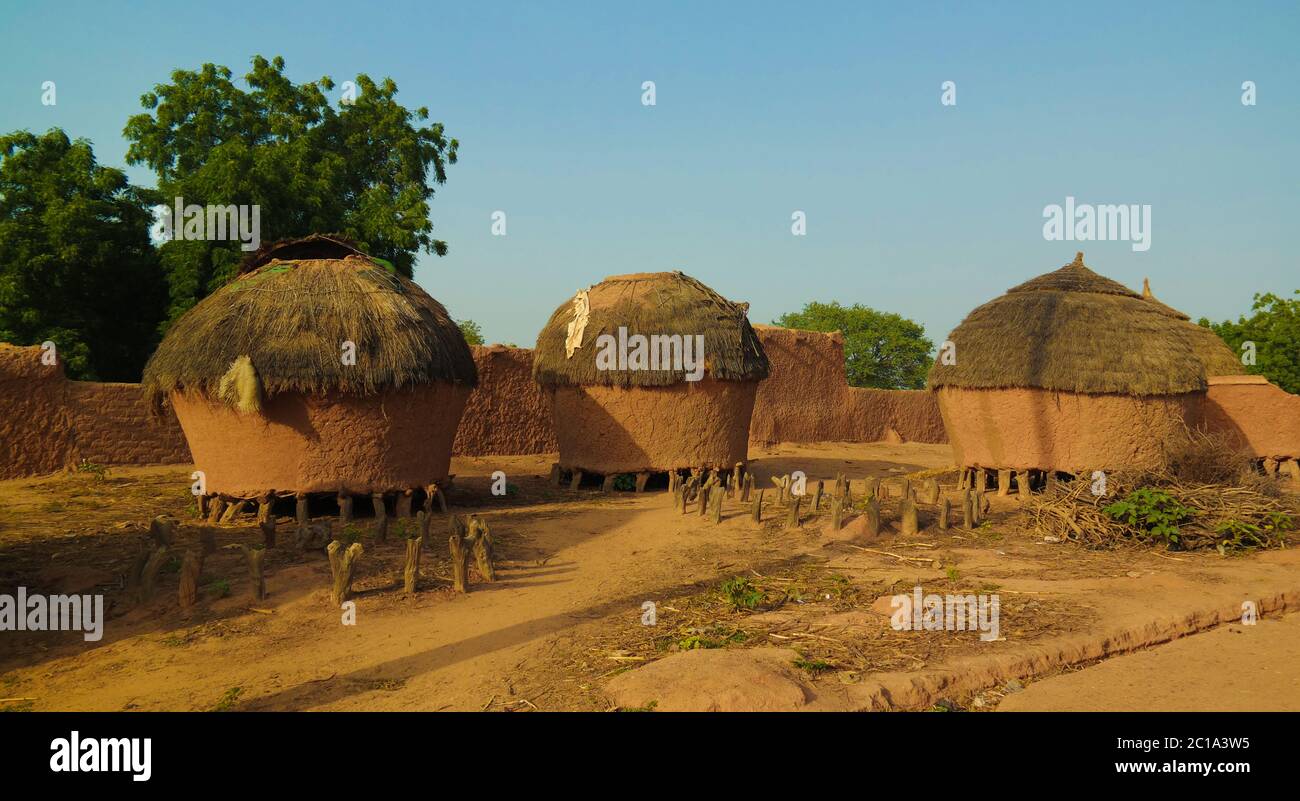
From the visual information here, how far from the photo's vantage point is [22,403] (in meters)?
11.2

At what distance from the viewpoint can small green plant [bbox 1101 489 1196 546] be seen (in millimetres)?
8352

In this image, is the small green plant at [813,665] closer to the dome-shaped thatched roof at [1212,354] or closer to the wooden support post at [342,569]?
the wooden support post at [342,569]

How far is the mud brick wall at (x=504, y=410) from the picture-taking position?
15.3 metres

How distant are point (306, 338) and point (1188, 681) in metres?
7.60

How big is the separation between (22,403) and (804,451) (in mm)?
13174

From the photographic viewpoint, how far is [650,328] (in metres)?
11.7

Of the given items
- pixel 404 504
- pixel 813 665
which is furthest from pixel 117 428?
pixel 813 665

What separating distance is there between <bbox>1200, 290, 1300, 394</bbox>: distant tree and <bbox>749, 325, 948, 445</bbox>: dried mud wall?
290 inches

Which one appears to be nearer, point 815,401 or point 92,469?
point 92,469

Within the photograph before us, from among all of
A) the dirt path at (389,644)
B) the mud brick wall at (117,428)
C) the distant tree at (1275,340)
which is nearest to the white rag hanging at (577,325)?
the dirt path at (389,644)

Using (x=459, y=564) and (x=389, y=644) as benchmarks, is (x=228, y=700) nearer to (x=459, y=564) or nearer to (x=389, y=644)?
(x=389, y=644)

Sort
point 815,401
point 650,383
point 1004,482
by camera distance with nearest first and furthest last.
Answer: point 650,383
point 1004,482
point 815,401
